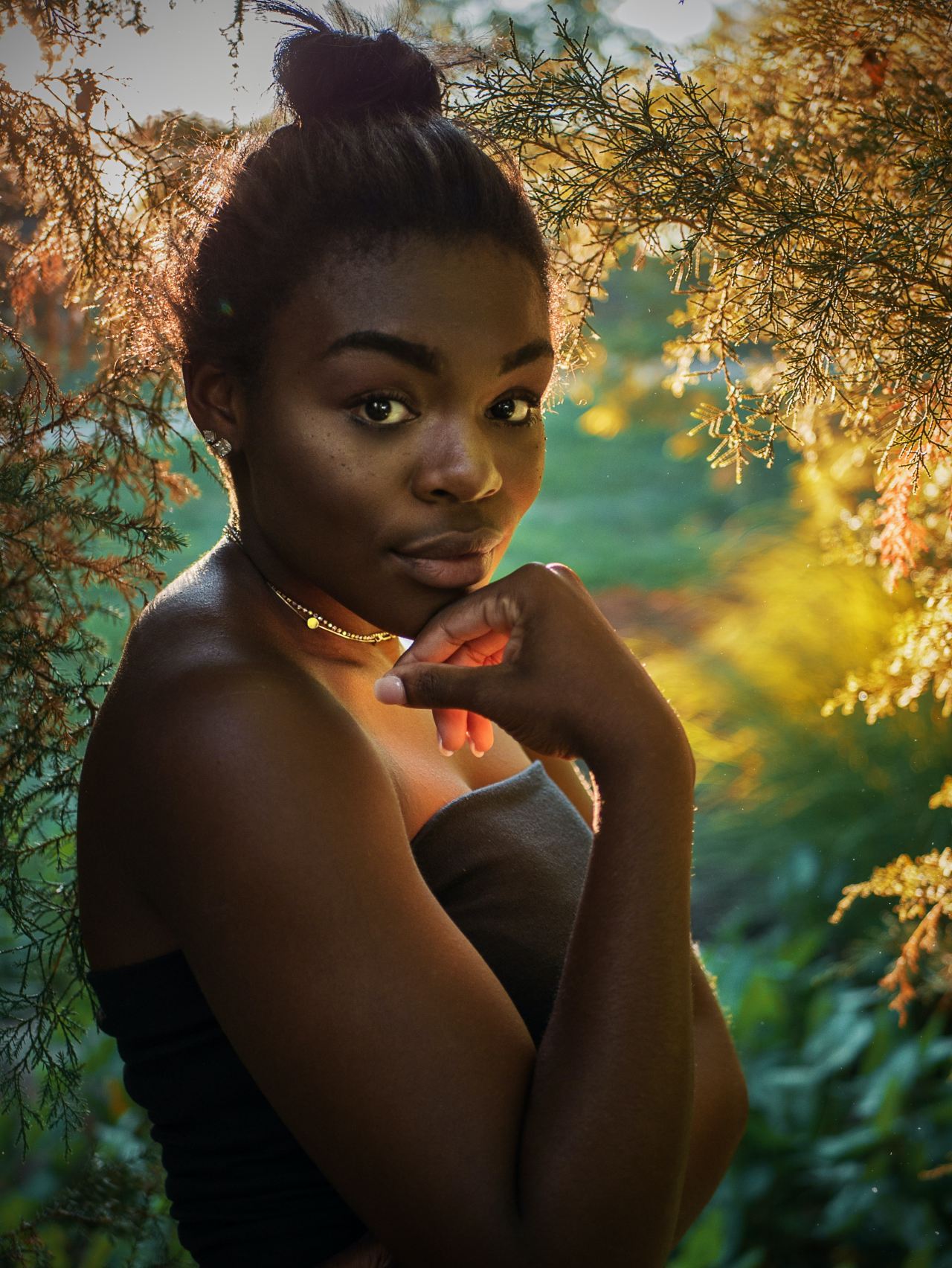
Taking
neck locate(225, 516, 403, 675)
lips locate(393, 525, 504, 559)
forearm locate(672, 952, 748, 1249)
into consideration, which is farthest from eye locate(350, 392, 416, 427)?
forearm locate(672, 952, 748, 1249)

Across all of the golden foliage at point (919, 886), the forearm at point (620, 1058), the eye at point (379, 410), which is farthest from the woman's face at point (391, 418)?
the golden foliage at point (919, 886)

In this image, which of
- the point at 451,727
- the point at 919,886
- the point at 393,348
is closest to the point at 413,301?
the point at 393,348

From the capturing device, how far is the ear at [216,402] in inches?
59.8

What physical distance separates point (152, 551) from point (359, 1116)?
1203 millimetres

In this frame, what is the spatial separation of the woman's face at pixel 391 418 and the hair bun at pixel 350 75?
0.93 ft

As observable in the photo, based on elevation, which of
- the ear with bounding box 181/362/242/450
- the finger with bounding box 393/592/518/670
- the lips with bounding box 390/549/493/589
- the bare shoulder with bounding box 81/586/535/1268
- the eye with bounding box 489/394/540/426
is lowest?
the bare shoulder with bounding box 81/586/535/1268

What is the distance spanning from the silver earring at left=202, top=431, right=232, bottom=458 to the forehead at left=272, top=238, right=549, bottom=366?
0.58 ft

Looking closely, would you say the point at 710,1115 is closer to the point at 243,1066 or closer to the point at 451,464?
the point at 243,1066

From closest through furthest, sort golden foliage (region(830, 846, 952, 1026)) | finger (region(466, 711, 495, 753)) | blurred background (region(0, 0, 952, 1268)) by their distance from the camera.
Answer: finger (region(466, 711, 495, 753)) < golden foliage (region(830, 846, 952, 1026)) < blurred background (region(0, 0, 952, 1268))

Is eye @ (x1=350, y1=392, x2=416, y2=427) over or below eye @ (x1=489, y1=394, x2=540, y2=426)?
below

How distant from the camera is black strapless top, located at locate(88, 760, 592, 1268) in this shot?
1.40 meters

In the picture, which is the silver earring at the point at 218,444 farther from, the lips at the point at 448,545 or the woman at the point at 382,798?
the lips at the point at 448,545

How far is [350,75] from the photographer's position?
5.10 feet

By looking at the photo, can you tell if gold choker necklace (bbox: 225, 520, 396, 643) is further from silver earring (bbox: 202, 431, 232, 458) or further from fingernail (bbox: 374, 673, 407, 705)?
fingernail (bbox: 374, 673, 407, 705)
